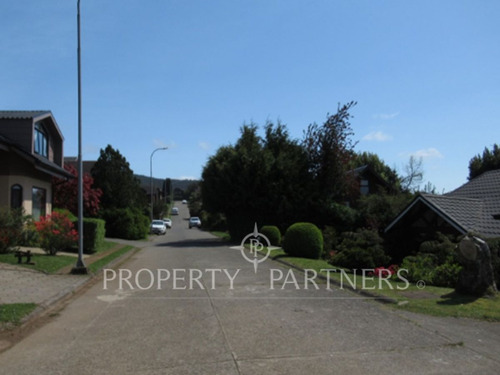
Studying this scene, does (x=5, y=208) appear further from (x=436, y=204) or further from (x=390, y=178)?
(x=390, y=178)

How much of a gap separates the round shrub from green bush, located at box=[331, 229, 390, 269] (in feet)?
9.46

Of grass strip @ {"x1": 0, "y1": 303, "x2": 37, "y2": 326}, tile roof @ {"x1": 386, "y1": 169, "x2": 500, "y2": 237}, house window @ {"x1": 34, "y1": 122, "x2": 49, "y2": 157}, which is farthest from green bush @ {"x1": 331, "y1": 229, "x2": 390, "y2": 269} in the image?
house window @ {"x1": 34, "y1": 122, "x2": 49, "y2": 157}

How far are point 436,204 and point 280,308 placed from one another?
10.5m

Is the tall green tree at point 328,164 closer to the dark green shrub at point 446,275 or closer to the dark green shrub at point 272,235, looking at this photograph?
the dark green shrub at point 272,235

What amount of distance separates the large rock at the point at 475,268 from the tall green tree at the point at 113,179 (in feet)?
114

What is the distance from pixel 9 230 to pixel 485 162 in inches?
1634

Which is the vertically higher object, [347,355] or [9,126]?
[9,126]

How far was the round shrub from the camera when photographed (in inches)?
759

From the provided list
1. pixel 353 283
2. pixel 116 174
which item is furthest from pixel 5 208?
pixel 116 174

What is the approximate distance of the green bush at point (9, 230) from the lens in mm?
16219

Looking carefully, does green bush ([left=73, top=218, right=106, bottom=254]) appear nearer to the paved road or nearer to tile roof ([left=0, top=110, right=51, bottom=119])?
tile roof ([left=0, top=110, right=51, bottom=119])

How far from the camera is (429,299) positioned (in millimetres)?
9617

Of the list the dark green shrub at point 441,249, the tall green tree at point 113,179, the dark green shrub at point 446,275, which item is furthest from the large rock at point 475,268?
the tall green tree at point 113,179

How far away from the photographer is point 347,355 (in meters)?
5.83
